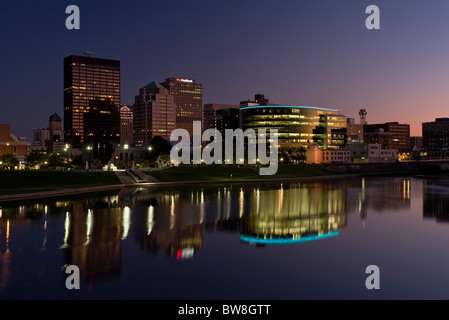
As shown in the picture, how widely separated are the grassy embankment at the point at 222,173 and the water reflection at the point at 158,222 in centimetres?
3545

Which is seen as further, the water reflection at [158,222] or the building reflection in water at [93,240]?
the water reflection at [158,222]

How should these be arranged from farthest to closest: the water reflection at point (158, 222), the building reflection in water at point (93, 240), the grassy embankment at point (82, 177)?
the grassy embankment at point (82, 177), the water reflection at point (158, 222), the building reflection in water at point (93, 240)

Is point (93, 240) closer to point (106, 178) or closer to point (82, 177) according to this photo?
point (82, 177)

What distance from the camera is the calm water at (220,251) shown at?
21.1 m

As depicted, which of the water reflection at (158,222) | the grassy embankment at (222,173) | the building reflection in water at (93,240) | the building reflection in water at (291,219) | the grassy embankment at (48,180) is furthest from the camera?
the grassy embankment at (222,173)

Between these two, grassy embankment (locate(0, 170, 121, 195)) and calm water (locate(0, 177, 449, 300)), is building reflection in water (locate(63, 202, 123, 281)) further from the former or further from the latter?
grassy embankment (locate(0, 170, 121, 195))

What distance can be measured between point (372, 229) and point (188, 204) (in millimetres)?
25150

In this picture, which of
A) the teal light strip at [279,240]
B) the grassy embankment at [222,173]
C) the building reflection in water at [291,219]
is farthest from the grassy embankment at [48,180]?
the teal light strip at [279,240]

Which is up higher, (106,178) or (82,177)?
(82,177)

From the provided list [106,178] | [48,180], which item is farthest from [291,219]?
[106,178]

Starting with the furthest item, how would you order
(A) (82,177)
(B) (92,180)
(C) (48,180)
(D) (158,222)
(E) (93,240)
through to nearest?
(A) (82,177), (B) (92,180), (C) (48,180), (D) (158,222), (E) (93,240)

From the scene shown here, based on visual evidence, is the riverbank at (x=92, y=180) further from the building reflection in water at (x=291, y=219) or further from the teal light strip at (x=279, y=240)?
the teal light strip at (x=279, y=240)

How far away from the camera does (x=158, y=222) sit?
132 ft

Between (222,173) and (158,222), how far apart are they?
250 ft
